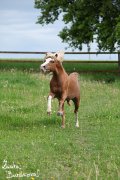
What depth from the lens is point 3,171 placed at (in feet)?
27.6

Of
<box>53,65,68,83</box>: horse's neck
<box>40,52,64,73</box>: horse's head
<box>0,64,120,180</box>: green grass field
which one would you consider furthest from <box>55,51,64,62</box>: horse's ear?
<box>0,64,120,180</box>: green grass field

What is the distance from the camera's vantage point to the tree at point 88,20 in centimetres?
3319

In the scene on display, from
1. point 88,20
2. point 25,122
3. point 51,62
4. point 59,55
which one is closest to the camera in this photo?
point 51,62

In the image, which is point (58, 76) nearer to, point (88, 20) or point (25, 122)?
point (25, 122)

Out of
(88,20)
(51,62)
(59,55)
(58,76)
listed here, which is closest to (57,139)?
(58,76)

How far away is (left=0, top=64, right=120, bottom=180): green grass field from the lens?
8.59 meters

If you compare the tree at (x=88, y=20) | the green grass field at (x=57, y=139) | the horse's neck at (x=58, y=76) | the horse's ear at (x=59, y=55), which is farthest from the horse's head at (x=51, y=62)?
the tree at (x=88, y=20)

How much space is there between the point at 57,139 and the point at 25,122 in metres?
2.54

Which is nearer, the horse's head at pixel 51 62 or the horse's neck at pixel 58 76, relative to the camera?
the horse's head at pixel 51 62

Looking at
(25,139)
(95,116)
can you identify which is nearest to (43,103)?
(95,116)

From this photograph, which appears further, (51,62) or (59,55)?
(59,55)

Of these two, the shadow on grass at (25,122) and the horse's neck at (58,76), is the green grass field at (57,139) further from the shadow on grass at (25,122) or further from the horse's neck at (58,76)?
the horse's neck at (58,76)

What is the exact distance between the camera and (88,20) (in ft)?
113

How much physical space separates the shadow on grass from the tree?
59.5ft
